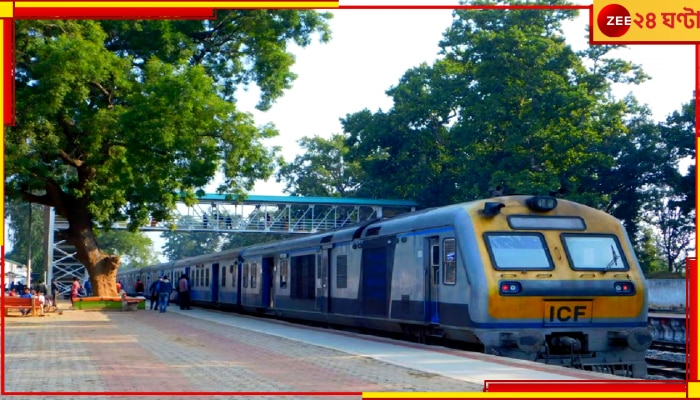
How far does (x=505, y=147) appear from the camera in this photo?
145 ft

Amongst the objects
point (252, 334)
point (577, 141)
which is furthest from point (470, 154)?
point (252, 334)

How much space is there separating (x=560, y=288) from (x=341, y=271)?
7.43 m

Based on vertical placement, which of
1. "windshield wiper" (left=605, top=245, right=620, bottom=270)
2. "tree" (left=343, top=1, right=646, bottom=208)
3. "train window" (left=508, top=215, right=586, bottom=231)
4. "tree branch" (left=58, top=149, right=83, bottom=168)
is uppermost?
"tree" (left=343, top=1, right=646, bottom=208)

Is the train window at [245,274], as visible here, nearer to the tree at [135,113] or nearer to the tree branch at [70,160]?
the tree at [135,113]

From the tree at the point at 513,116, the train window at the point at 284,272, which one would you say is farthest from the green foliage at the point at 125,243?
the train window at the point at 284,272

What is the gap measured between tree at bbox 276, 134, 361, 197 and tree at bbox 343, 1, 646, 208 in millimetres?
5760

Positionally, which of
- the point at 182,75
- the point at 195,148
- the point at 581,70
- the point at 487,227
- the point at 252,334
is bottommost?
the point at 252,334

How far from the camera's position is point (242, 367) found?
12.0m

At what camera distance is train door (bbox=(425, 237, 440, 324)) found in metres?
15.4

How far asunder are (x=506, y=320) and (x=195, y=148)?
15.8 meters

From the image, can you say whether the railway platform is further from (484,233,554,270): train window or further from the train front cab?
(484,233,554,270): train window

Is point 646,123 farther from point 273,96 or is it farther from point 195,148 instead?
point 195,148

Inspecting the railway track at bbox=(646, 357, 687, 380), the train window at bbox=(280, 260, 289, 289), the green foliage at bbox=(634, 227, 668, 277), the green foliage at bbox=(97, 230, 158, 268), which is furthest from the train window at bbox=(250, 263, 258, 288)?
the green foliage at bbox=(97, 230, 158, 268)

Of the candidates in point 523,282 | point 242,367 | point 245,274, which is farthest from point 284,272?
point 242,367
